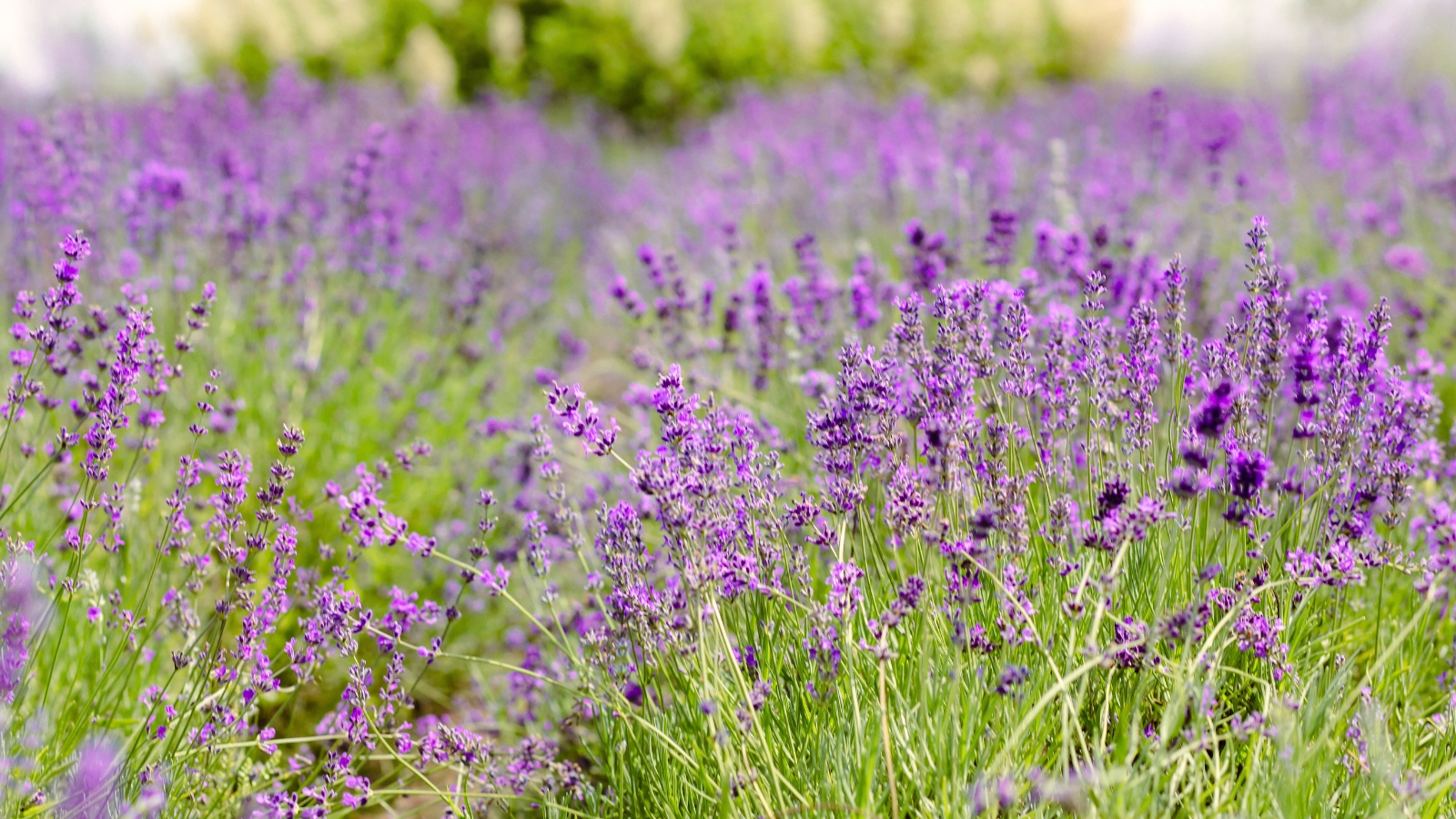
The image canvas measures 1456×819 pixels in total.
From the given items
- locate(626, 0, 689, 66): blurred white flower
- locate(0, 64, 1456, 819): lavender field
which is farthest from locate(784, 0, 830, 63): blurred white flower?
locate(0, 64, 1456, 819): lavender field

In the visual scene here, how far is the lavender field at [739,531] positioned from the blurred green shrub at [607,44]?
7.42 meters

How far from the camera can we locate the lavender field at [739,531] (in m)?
1.72

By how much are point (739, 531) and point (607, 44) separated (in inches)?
429

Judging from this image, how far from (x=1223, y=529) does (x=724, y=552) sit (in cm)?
84

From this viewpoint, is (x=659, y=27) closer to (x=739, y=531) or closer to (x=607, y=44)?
(x=607, y=44)

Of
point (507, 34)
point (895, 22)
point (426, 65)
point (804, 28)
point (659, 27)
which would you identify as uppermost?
point (895, 22)

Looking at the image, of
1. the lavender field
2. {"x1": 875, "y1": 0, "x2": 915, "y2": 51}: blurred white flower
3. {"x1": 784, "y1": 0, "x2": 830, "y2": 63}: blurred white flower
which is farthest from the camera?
{"x1": 875, "y1": 0, "x2": 915, "y2": 51}: blurred white flower

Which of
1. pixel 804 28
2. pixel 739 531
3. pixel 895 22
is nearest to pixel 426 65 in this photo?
pixel 804 28

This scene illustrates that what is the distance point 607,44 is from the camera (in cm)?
1191

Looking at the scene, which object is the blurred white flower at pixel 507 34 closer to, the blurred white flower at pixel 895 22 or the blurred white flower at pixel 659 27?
the blurred white flower at pixel 659 27

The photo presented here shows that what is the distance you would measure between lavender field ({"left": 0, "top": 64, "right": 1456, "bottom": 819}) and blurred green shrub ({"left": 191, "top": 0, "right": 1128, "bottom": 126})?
7.42m

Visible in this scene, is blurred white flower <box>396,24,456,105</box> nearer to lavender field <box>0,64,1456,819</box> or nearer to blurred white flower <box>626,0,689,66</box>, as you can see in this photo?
blurred white flower <box>626,0,689,66</box>

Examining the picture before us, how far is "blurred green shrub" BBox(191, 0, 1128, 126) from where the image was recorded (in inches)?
451

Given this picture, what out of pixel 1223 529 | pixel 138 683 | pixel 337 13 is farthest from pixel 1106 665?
pixel 337 13
